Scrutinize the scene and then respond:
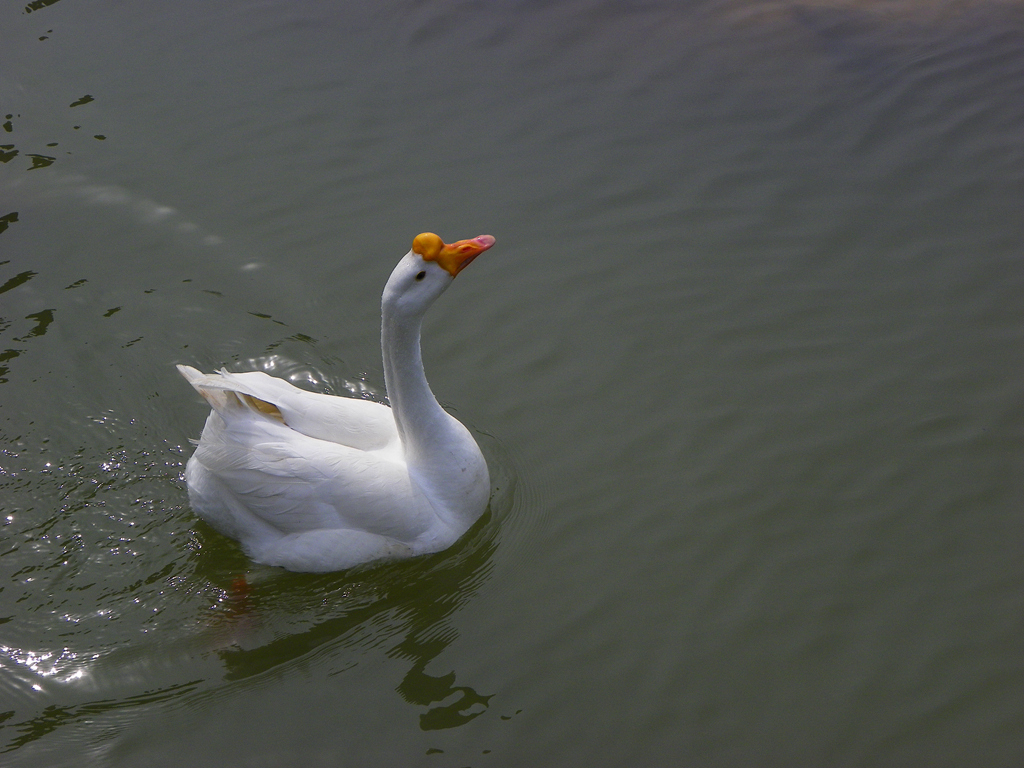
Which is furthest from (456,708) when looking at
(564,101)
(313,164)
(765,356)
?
(564,101)

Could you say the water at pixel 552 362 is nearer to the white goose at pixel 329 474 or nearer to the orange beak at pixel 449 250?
the white goose at pixel 329 474

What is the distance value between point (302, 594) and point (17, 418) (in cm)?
217

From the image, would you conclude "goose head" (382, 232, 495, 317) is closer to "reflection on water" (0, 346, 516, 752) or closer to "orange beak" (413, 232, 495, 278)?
"orange beak" (413, 232, 495, 278)

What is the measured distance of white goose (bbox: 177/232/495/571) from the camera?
4.27 metres

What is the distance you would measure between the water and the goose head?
141 cm

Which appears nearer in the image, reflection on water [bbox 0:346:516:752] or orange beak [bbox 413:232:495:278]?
orange beak [bbox 413:232:495:278]

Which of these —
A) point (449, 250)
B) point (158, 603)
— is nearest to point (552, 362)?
point (449, 250)

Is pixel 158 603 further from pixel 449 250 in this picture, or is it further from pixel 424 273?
pixel 449 250

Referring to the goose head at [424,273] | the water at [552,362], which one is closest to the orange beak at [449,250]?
the goose head at [424,273]

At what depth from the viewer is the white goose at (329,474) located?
4.27 meters

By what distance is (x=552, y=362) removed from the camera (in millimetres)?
5578

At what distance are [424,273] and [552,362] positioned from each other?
1.78 m

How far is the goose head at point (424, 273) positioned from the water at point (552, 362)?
4.63ft

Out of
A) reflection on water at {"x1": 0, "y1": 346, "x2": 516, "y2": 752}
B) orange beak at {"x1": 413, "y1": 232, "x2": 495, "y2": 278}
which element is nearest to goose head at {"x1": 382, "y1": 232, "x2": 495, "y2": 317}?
orange beak at {"x1": 413, "y1": 232, "x2": 495, "y2": 278}
